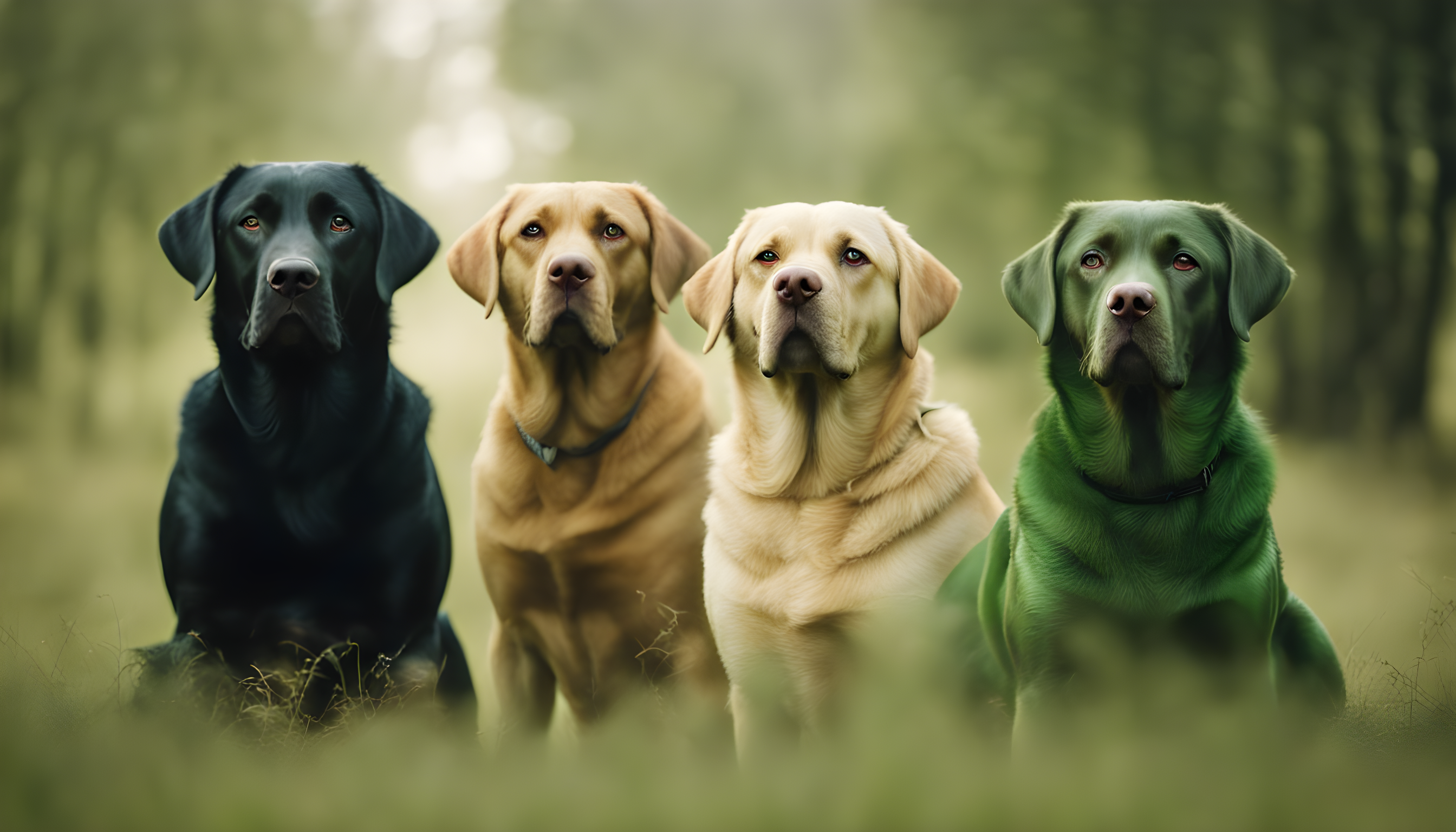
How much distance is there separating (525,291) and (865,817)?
2513mm

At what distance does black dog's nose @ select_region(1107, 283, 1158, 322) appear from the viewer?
328 centimetres

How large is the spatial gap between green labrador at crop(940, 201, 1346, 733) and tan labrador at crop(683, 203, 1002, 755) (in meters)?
0.39

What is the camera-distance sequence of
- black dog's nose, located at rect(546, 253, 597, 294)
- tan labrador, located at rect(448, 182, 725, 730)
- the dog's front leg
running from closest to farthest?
black dog's nose, located at rect(546, 253, 597, 294), tan labrador, located at rect(448, 182, 725, 730), the dog's front leg

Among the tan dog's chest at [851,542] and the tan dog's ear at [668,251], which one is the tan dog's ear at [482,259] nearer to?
the tan dog's ear at [668,251]

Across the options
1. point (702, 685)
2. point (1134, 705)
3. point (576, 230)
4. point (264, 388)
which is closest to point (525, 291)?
point (576, 230)

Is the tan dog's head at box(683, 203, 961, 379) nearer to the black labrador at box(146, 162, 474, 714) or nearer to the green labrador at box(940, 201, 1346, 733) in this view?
the green labrador at box(940, 201, 1346, 733)

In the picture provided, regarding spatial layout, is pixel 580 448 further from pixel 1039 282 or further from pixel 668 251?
pixel 1039 282

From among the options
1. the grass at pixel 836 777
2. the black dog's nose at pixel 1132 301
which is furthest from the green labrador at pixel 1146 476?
the grass at pixel 836 777

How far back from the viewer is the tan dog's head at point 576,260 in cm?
421

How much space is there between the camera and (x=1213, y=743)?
8.77 ft

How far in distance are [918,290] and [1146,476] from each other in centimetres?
102

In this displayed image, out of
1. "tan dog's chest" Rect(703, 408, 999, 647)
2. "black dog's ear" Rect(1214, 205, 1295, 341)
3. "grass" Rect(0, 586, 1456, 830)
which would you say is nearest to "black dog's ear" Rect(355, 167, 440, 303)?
"tan dog's chest" Rect(703, 408, 999, 647)

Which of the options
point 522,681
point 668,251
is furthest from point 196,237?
point 522,681

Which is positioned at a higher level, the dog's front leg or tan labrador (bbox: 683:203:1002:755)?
tan labrador (bbox: 683:203:1002:755)
